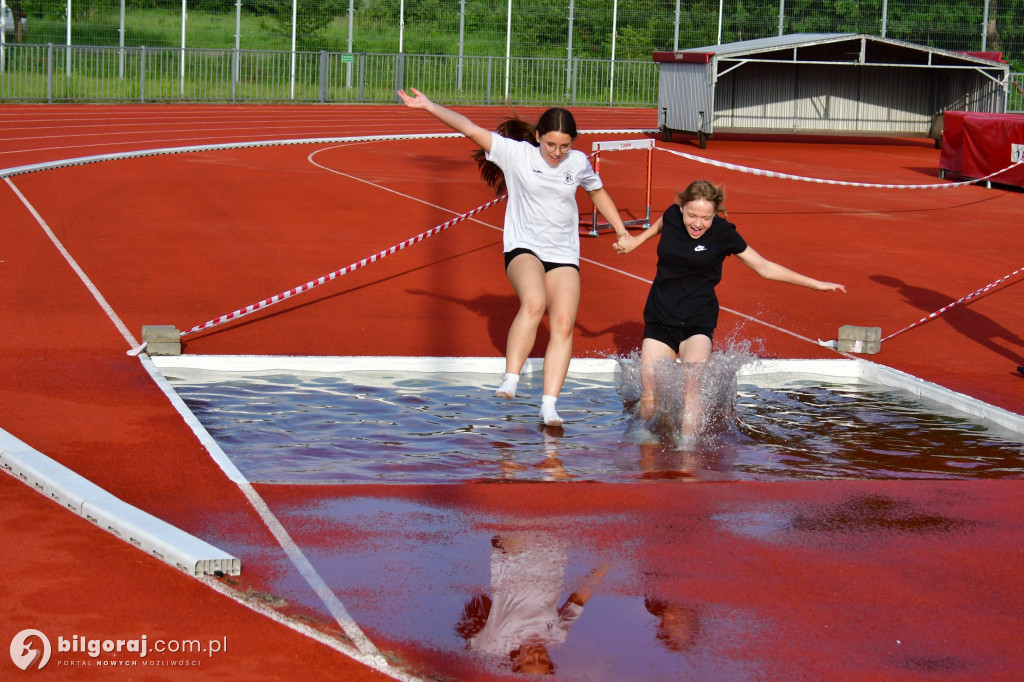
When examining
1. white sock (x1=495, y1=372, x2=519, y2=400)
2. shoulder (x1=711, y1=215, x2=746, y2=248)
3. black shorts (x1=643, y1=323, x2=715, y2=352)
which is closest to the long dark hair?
shoulder (x1=711, y1=215, x2=746, y2=248)

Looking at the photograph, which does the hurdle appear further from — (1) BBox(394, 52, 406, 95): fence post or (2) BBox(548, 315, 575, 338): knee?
(1) BBox(394, 52, 406, 95): fence post

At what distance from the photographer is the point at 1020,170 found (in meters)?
23.2

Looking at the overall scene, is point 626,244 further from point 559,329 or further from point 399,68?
point 399,68

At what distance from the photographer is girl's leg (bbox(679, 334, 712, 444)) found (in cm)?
744

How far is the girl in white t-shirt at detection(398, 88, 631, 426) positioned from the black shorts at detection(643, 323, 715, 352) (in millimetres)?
500

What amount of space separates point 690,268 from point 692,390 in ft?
2.47

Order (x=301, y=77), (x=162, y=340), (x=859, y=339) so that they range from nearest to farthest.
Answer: (x=162, y=340) → (x=859, y=339) → (x=301, y=77)

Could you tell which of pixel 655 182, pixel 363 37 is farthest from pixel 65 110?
pixel 655 182

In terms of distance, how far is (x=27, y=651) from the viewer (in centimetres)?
418

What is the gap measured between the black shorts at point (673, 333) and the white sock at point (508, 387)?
859 millimetres

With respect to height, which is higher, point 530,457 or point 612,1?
point 612,1

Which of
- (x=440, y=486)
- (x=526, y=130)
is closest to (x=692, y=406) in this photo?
(x=440, y=486)

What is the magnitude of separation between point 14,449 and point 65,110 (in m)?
30.4

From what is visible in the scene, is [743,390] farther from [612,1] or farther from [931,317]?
[612,1]
